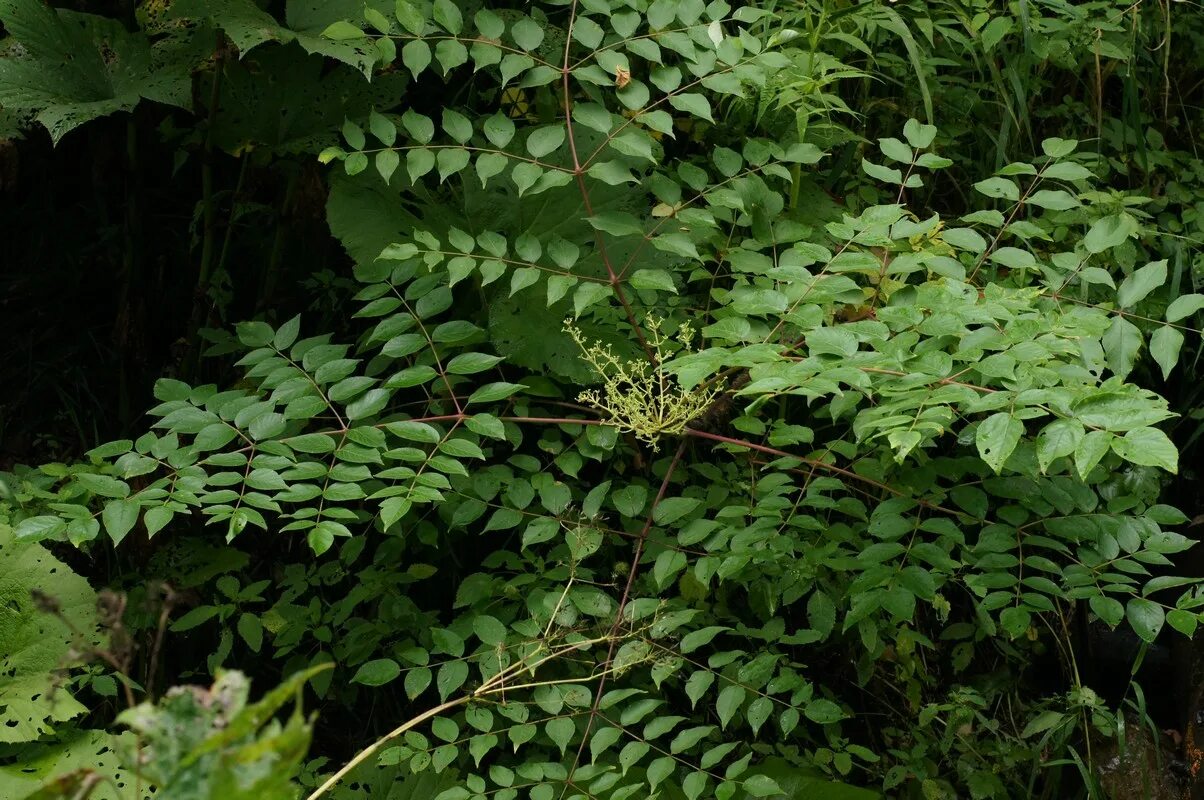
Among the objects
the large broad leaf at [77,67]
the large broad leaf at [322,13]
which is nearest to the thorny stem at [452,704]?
the large broad leaf at [322,13]

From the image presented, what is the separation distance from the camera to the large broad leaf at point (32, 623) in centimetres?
213

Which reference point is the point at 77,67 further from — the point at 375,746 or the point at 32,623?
the point at 375,746

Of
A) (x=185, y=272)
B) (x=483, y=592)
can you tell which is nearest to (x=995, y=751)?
(x=483, y=592)

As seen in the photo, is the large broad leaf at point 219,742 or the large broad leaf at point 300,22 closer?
the large broad leaf at point 219,742

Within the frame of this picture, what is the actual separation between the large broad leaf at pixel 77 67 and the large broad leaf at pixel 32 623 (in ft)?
2.82

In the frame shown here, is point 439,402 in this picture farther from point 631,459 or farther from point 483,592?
point 631,459

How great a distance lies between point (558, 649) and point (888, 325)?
2.71 ft

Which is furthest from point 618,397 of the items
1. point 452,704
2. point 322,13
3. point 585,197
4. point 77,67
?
point 77,67

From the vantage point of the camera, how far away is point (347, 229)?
241 centimetres

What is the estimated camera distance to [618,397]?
1987 mm

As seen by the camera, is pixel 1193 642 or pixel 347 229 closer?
pixel 347 229

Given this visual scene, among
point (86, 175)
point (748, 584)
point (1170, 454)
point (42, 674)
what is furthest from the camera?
point (86, 175)

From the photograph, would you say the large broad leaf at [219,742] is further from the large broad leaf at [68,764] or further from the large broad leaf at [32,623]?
the large broad leaf at [32,623]

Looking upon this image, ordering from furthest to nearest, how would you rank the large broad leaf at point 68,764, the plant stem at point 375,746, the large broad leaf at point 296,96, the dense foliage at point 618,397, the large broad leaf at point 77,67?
the large broad leaf at point 296,96 < the large broad leaf at point 77,67 < the large broad leaf at point 68,764 < the dense foliage at point 618,397 < the plant stem at point 375,746
